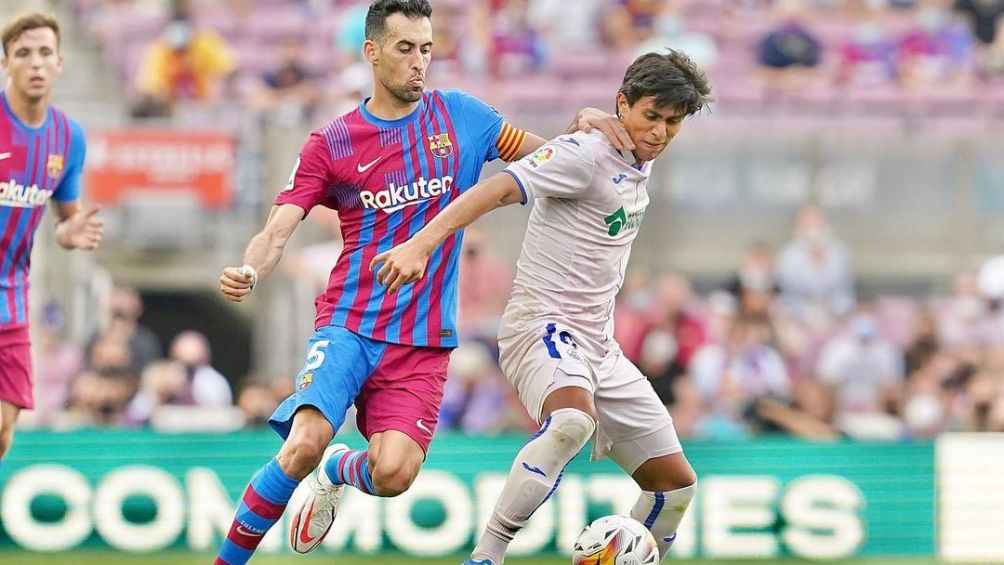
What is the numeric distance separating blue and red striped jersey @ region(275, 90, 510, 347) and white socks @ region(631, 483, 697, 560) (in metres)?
1.10

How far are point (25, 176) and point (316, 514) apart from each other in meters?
2.26

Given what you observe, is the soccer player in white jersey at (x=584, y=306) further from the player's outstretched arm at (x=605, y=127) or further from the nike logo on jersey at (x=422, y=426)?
the nike logo on jersey at (x=422, y=426)

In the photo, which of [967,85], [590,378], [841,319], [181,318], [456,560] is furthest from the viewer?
[967,85]

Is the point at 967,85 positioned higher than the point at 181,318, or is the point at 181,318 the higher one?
the point at 967,85

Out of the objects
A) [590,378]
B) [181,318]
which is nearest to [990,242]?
[181,318]

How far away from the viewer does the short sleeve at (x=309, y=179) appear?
280 inches

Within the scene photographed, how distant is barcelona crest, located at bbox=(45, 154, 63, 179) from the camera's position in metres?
8.43

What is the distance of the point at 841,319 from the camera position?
46.9 ft

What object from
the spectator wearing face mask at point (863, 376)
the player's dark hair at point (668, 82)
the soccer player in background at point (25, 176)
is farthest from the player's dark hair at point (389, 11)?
the spectator wearing face mask at point (863, 376)

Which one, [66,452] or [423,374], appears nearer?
[423,374]

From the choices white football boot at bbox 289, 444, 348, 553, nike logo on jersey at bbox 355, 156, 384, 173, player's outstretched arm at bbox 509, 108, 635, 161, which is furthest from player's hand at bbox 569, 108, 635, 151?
white football boot at bbox 289, 444, 348, 553

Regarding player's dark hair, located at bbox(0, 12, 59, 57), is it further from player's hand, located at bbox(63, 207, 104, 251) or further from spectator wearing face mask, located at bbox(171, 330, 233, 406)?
spectator wearing face mask, located at bbox(171, 330, 233, 406)

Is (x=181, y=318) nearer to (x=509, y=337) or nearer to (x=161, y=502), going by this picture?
(x=161, y=502)

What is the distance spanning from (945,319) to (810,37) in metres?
3.56
